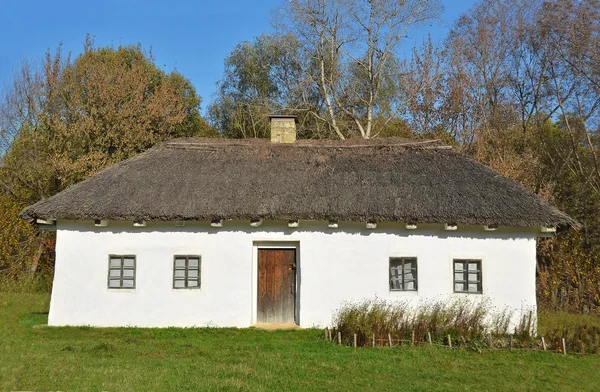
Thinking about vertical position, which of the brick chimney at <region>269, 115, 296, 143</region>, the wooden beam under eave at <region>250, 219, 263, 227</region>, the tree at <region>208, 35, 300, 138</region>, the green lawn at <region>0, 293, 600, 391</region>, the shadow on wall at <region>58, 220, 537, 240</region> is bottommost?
the green lawn at <region>0, 293, 600, 391</region>

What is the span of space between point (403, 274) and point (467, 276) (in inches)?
56.3

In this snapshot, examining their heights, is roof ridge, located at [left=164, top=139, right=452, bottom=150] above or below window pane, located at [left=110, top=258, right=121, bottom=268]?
above

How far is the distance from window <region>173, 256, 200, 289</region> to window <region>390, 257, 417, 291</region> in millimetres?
4405

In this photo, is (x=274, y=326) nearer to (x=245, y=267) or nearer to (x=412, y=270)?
(x=245, y=267)

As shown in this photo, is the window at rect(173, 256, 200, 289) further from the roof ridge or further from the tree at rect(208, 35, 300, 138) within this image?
the tree at rect(208, 35, 300, 138)

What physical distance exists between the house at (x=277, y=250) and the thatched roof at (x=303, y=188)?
45 mm

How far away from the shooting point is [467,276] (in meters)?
12.2

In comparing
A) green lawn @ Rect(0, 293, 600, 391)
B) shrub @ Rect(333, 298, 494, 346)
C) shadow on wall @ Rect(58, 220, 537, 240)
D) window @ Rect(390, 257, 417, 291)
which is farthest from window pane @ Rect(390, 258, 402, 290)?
green lawn @ Rect(0, 293, 600, 391)

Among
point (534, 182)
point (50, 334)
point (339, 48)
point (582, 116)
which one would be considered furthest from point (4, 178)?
point (582, 116)

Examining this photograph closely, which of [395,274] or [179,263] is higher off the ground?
[179,263]

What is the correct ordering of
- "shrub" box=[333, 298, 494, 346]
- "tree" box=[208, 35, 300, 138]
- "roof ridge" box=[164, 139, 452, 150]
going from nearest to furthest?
"shrub" box=[333, 298, 494, 346] < "roof ridge" box=[164, 139, 452, 150] < "tree" box=[208, 35, 300, 138]

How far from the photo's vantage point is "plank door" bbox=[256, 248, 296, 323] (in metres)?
12.5

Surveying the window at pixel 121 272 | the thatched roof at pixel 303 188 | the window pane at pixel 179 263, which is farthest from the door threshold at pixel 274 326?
the window at pixel 121 272

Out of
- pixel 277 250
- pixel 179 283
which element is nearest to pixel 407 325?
pixel 277 250
